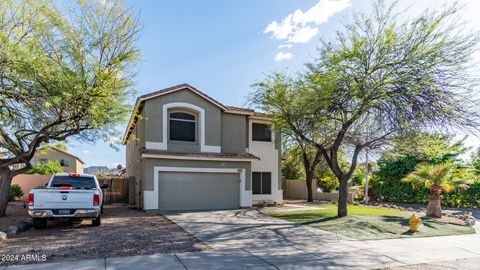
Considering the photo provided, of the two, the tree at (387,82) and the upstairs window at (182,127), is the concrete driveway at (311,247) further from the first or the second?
the upstairs window at (182,127)

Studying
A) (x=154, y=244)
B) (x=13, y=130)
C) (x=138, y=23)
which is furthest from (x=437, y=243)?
(x=13, y=130)

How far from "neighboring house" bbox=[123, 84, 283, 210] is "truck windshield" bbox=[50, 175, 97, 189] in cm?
443

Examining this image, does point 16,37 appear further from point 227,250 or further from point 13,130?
point 227,250

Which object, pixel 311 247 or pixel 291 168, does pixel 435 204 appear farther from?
pixel 291 168

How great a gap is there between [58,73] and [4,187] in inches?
267

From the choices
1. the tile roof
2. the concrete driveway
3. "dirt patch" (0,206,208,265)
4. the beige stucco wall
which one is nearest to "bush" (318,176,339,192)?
the tile roof

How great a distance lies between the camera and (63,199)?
1104 centimetres

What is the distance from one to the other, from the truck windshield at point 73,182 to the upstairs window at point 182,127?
6.83m

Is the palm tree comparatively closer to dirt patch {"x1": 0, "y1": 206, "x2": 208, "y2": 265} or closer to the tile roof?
the tile roof

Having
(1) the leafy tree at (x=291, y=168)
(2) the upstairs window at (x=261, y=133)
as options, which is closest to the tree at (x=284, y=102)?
(2) the upstairs window at (x=261, y=133)

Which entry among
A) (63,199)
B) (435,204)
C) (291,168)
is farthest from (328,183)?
(63,199)

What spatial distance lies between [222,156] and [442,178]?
38.2ft

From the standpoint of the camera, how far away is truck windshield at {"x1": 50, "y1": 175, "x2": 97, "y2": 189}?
12.4 meters

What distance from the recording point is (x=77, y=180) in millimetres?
12648
